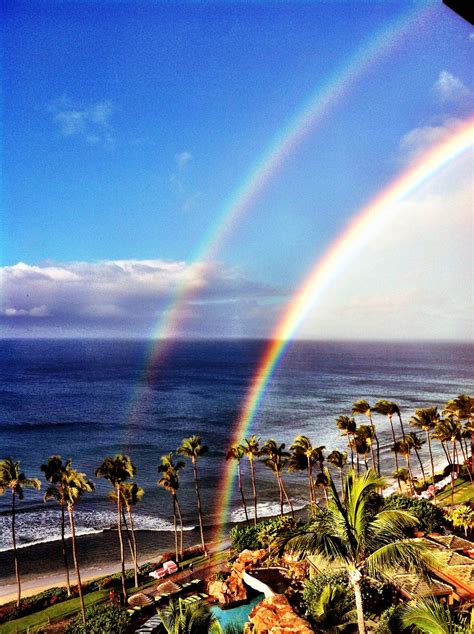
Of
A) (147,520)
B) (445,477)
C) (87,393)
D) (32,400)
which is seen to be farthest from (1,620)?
(87,393)

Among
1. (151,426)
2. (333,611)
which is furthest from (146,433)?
(333,611)

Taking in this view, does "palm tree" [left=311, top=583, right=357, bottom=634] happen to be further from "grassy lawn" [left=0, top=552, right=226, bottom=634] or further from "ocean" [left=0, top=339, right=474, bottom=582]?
"ocean" [left=0, top=339, right=474, bottom=582]

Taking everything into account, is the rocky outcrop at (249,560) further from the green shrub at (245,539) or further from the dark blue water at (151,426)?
the dark blue water at (151,426)

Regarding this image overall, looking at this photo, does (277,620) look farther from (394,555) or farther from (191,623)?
(394,555)

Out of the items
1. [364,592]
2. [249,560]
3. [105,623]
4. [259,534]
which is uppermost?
[364,592]

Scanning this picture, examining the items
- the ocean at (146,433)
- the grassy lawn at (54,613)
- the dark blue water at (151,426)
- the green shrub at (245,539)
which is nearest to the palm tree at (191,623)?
the grassy lawn at (54,613)

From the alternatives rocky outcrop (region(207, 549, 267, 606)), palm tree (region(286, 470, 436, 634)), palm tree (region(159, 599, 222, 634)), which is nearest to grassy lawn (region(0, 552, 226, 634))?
rocky outcrop (region(207, 549, 267, 606))

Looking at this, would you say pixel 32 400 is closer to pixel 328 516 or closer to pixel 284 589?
pixel 284 589
